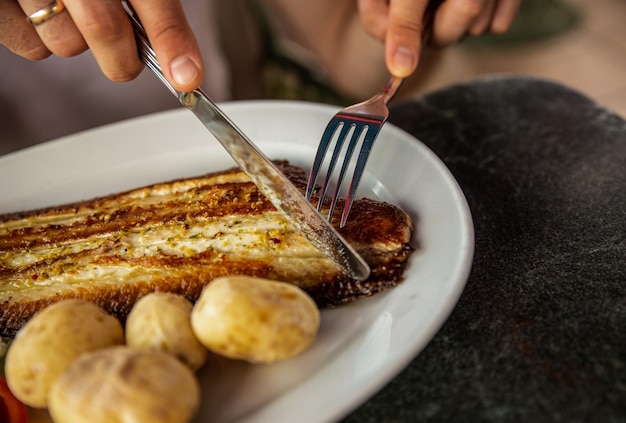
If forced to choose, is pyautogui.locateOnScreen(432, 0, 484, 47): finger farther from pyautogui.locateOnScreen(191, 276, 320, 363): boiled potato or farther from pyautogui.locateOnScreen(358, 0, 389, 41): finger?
pyautogui.locateOnScreen(191, 276, 320, 363): boiled potato

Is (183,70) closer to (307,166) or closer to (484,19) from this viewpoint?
(307,166)

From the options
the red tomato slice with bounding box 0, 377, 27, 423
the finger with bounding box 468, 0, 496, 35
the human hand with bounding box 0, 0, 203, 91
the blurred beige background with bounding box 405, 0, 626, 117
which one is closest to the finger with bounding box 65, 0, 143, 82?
the human hand with bounding box 0, 0, 203, 91

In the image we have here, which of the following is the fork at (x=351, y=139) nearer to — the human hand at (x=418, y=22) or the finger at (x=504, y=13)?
the human hand at (x=418, y=22)

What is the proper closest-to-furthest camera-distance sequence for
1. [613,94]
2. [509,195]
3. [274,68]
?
[509,195] → [274,68] → [613,94]

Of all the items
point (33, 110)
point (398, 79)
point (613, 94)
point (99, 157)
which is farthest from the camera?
point (613, 94)

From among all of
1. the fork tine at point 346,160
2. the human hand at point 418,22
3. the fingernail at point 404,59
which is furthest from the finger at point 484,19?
the fork tine at point 346,160

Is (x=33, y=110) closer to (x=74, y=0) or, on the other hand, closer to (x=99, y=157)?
(x=99, y=157)

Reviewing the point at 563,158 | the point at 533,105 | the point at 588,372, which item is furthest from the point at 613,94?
the point at 588,372
